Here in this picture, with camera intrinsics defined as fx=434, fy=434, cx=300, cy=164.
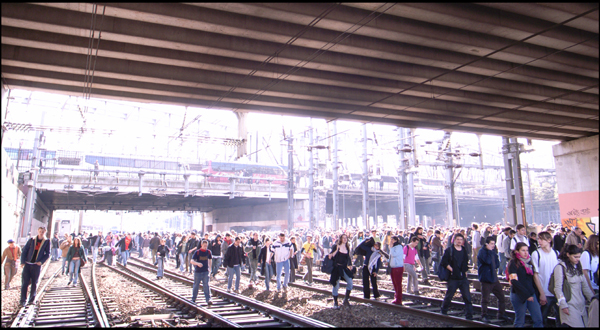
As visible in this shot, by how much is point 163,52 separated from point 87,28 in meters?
1.99

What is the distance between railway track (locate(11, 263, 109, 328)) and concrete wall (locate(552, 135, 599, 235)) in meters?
17.3

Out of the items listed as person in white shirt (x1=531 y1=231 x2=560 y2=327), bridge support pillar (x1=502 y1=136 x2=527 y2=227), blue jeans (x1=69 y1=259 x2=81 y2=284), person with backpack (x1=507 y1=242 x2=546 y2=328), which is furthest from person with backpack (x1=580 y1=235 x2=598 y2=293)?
blue jeans (x1=69 y1=259 x2=81 y2=284)

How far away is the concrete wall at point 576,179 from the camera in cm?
1716

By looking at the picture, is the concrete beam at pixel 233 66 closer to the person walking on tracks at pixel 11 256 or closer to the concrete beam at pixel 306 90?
the concrete beam at pixel 306 90

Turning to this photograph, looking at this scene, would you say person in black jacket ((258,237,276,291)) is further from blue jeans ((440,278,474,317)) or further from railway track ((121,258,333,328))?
blue jeans ((440,278,474,317))

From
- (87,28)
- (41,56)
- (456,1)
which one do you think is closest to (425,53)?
(456,1)

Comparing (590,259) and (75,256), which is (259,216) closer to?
(75,256)

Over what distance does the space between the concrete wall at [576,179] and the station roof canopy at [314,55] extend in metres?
2.60

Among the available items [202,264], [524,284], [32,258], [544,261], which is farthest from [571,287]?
[32,258]

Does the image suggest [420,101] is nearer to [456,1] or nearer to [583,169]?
[456,1]

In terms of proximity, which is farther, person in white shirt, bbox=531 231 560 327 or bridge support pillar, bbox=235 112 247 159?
bridge support pillar, bbox=235 112 247 159

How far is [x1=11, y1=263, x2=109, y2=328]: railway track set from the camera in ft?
31.2

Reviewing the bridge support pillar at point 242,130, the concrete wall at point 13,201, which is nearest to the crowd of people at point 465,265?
the bridge support pillar at point 242,130

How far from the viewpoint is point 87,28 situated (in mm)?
9297
